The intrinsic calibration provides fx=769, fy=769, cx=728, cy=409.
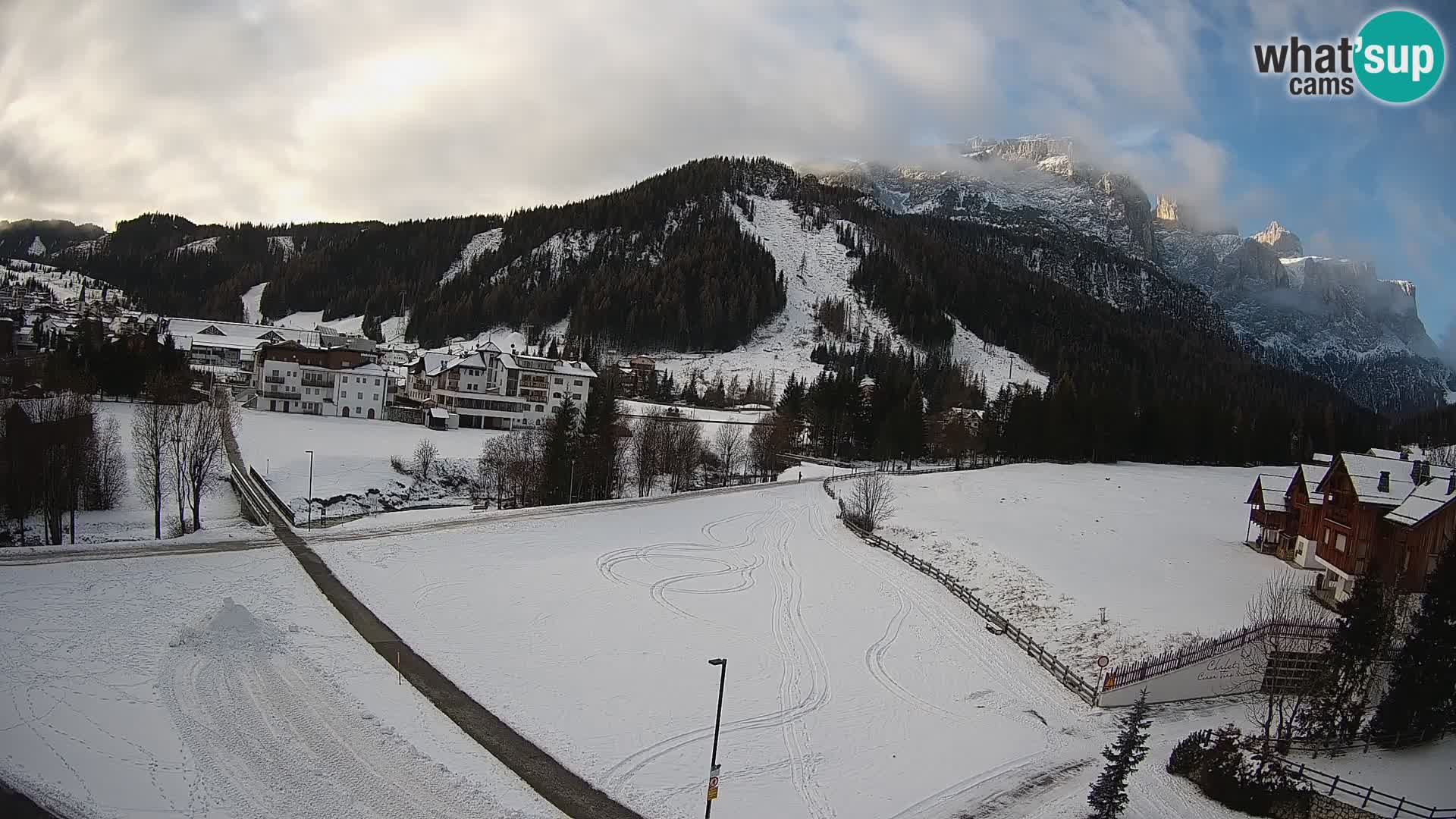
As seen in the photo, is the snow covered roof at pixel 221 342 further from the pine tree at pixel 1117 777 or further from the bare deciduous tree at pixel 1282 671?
the pine tree at pixel 1117 777

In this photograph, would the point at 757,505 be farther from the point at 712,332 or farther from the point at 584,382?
the point at 712,332

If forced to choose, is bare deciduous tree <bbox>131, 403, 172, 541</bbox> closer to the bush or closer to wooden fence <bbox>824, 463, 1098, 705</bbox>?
wooden fence <bbox>824, 463, 1098, 705</bbox>

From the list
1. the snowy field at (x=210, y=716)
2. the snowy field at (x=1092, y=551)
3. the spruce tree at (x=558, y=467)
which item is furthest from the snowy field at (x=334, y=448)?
the snowy field at (x=1092, y=551)

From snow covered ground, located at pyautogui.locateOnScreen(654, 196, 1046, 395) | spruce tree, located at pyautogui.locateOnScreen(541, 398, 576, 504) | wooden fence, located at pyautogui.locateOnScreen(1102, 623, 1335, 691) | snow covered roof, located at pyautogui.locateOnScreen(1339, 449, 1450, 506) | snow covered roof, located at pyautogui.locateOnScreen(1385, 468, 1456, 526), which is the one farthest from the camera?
snow covered ground, located at pyautogui.locateOnScreen(654, 196, 1046, 395)

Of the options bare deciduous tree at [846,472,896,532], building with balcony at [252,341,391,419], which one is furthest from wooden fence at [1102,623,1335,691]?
building with balcony at [252,341,391,419]

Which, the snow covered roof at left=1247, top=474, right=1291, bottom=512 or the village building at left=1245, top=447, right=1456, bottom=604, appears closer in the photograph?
the village building at left=1245, top=447, right=1456, bottom=604

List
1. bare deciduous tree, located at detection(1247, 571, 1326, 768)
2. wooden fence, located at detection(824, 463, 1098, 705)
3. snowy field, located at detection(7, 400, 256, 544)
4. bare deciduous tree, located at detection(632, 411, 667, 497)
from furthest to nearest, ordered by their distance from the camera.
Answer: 1. bare deciduous tree, located at detection(632, 411, 667, 497)
2. snowy field, located at detection(7, 400, 256, 544)
3. wooden fence, located at detection(824, 463, 1098, 705)
4. bare deciduous tree, located at detection(1247, 571, 1326, 768)

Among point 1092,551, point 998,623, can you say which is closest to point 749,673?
point 998,623
